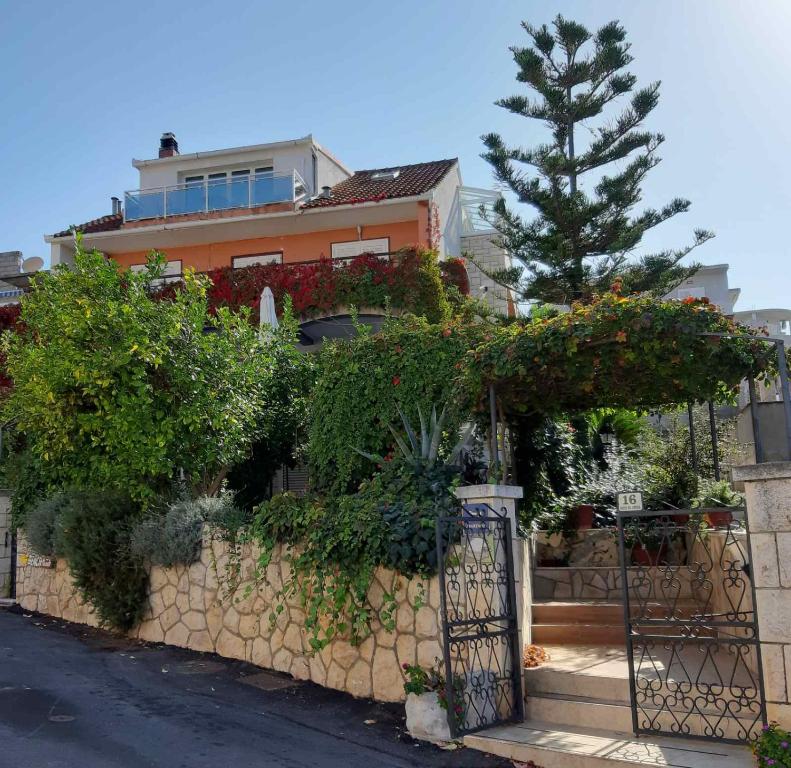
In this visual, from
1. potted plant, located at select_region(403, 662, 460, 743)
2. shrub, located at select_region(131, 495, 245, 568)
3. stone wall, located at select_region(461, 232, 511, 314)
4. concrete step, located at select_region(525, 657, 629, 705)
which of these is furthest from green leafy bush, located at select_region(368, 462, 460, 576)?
stone wall, located at select_region(461, 232, 511, 314)

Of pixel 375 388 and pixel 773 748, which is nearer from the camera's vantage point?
pixel 773 748

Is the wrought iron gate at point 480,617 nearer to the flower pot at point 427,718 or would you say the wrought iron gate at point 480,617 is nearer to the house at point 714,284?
the flower pot at point 427,718

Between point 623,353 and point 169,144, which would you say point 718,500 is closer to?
Result: point 623,353

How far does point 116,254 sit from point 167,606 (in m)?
16.8

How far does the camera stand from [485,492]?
7027mm

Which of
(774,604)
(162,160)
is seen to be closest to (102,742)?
(774,604)

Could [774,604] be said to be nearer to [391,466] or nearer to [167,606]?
[391,466]

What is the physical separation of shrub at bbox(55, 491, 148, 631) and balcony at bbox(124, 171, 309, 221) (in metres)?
13.1

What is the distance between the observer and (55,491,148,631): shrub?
991 cm

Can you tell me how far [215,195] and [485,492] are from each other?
57.0ft

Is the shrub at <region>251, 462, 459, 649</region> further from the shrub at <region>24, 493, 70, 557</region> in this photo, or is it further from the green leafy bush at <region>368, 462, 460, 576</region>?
the shrub at <region>24, 493, 70, 557</region>

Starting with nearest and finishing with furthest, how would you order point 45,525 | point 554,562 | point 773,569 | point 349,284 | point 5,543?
point 773,569, point 554,562, point 45,525, point 5,543, point 349,284

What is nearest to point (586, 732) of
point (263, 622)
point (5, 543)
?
point (263, 622)

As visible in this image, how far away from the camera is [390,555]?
7.06 m
